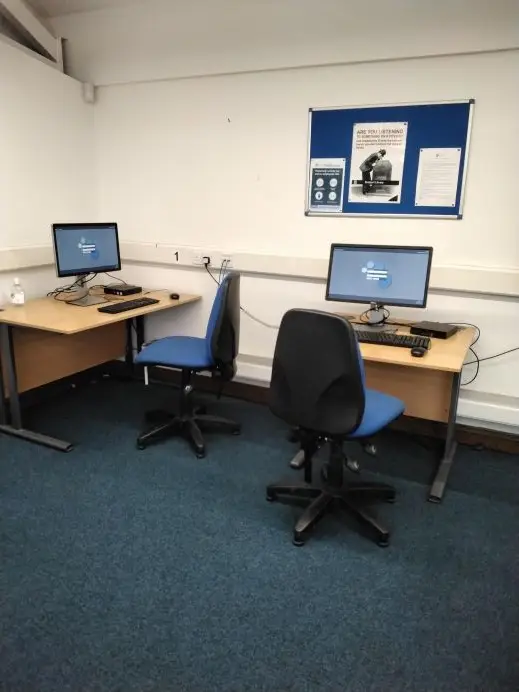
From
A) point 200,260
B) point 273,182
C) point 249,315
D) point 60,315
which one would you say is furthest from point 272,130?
point 60,315

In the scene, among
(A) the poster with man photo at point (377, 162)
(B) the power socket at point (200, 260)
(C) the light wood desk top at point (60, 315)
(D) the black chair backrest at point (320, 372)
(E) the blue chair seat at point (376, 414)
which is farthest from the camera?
(B) the power socket at point (200, 260)

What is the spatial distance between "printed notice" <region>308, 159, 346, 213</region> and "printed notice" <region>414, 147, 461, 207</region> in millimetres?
472

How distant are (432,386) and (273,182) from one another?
5.45 feet

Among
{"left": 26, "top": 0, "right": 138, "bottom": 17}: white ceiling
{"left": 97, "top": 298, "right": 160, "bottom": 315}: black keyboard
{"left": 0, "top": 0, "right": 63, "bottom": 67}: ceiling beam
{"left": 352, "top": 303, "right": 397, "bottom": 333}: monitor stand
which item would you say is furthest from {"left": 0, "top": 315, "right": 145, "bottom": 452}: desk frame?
{"left": 26, "top": 0, "right": 138, "bottom": 17}: white ceiling

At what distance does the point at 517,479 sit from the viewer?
109 inches

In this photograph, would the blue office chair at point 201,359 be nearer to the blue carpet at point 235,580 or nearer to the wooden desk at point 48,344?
the blue carpet at point 235,580

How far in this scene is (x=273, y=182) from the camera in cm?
343

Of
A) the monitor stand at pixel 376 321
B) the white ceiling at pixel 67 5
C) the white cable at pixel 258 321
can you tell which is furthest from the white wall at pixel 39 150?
the monitor stand at pixel 376 321

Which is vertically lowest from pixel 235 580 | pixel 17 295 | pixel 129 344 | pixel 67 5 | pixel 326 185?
pixel 235 580

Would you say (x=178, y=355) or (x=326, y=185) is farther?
(x=326, y=185)

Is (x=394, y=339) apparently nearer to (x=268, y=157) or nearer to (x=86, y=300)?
(x=268, y=157)

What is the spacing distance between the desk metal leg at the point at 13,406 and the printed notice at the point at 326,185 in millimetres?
2009

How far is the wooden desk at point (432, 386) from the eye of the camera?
8.55ft

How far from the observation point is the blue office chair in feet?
9.24
